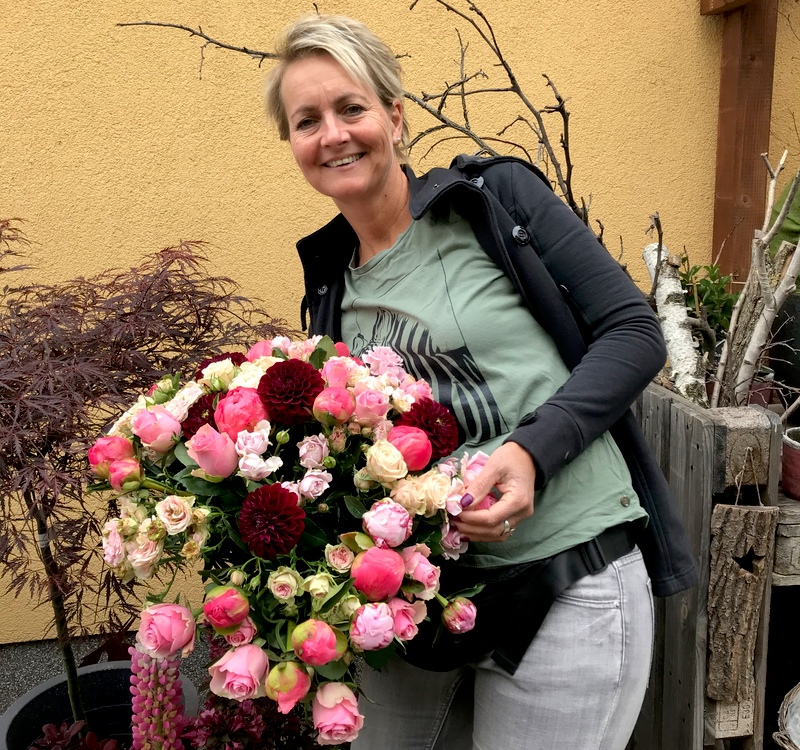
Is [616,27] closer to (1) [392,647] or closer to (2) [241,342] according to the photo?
(2) [241,342]

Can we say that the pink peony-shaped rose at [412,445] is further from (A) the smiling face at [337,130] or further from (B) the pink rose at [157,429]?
(A) the smiling face at [337,130]

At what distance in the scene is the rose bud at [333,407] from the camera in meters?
1.09

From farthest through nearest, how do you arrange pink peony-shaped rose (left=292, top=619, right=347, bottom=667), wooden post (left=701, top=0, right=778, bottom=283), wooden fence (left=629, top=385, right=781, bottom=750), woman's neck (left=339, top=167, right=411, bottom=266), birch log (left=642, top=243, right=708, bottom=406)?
1. wooden post (left=701, top=0, right=778, bottom=283)
2. birch log (left=642, top=243, right=708, bottom=406)
3. wooden fence (left=629, top=385, right=781, bottom=750)
4. woman's neck (left=339, top=167, right=411, bottom=266)
5. pink peony-shaped rose (left=292, top=619, right=347, bottom=667)

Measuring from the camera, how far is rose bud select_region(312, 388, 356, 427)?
109 cm

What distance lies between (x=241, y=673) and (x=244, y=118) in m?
2.64

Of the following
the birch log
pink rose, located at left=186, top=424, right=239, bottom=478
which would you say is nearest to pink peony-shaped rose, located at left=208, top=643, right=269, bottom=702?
pink rose, located at left=186, top=424, right=239, bottom=478

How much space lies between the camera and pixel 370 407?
1.11m

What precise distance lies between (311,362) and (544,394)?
40 cm

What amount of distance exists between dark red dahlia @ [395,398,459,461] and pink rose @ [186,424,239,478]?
26 cm

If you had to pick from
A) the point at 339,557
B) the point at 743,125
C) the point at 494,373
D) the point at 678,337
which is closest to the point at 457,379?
the point at 494,373

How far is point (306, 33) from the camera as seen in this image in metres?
1.37

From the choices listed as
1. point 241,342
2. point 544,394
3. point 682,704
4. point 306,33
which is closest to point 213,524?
point 544,394

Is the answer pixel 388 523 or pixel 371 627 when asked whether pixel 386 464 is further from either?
pixel 371 627

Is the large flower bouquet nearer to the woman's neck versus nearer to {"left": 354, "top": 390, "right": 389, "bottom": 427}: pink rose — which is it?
{"left": 354, "top": 390, "right": 389, "bottom": 427}: pink rose
